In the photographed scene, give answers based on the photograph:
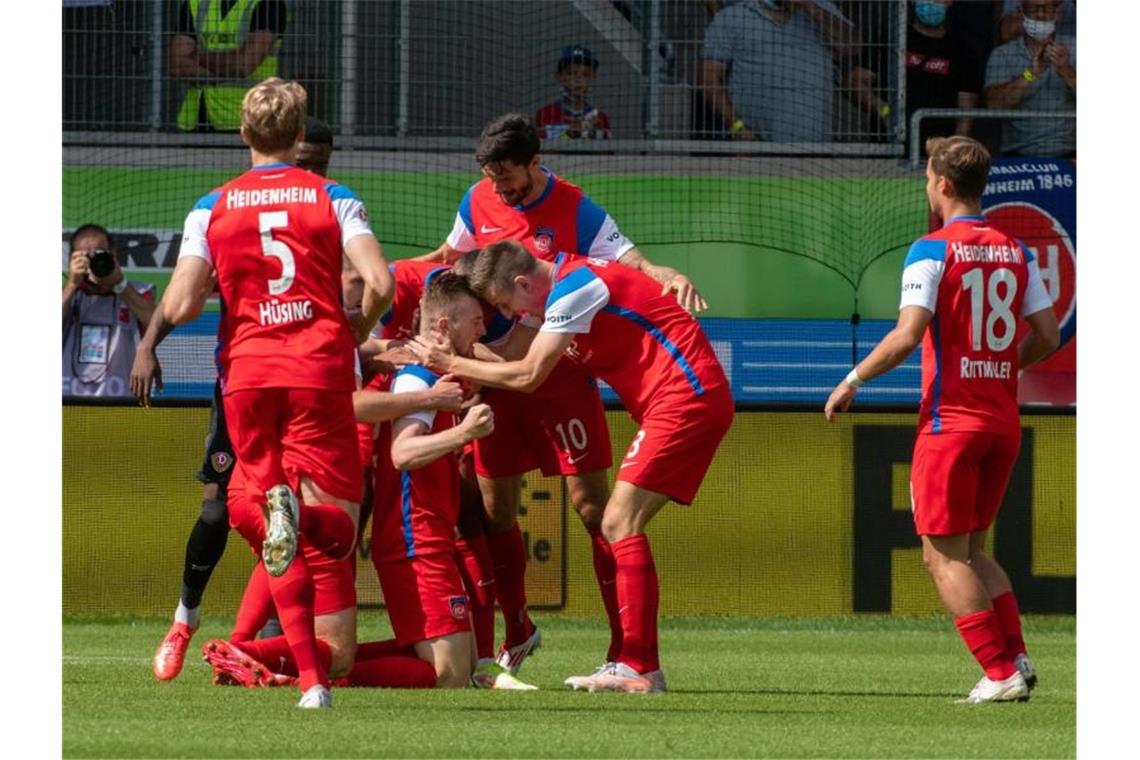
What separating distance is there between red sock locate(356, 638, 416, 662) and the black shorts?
4.08ft

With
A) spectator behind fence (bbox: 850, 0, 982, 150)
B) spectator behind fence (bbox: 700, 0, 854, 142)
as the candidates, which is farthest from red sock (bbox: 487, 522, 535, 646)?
spectator behind fence (bbox: 850, 0, 982, 150)

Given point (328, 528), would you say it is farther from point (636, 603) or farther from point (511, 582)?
point (511, 582)

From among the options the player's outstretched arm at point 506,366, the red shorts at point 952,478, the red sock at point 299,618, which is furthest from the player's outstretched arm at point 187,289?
the red shorts at point 952,478

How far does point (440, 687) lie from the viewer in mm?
7664

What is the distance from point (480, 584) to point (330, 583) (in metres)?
1.64

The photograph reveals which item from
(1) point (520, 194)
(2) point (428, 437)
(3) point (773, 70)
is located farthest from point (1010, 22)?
(2) point (428, 437)

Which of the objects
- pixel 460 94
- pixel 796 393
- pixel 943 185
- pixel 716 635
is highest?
pixel 460 94

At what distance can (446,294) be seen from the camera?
785 centimetres

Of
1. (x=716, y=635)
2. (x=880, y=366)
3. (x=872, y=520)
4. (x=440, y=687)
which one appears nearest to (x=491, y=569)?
(x=440, y=687)

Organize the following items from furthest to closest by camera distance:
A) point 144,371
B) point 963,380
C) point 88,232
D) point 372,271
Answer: point 88,232 < point 144,371 < point 963,380 < point 372,271

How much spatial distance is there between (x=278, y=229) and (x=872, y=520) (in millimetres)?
6108

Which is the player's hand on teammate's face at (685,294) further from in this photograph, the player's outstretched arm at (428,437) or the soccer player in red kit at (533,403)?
the player's outstretched arm at (428,437)

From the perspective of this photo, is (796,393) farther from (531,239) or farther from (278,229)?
(278,229)

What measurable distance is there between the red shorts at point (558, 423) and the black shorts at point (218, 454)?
1092 mm
